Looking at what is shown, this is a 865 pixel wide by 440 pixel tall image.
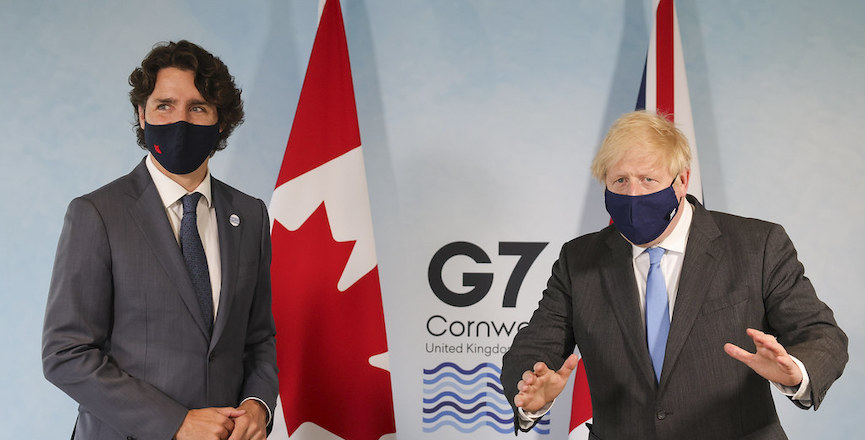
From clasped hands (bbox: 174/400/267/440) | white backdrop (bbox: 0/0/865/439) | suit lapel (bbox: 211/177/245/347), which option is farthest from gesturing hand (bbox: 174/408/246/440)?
white backdrop (bbox: 0/0/865/439)

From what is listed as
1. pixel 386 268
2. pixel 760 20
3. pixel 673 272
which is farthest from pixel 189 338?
pixel 760 20

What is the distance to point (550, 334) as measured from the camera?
202cm

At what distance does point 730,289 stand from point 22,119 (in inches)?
120

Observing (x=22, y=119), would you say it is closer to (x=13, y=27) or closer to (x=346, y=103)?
(x=13, y=27)

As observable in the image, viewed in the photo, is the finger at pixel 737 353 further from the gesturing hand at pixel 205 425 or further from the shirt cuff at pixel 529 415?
the gesturing hand at pixel 205 425

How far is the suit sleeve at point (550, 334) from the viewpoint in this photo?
1.97 metres

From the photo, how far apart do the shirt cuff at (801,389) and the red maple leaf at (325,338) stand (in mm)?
1727

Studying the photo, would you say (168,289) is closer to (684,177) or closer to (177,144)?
(177,144)

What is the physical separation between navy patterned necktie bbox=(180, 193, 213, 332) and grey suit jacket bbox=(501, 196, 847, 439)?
0.82 metres

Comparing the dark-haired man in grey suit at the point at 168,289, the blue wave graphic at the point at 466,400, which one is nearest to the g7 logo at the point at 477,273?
the blue wave graphic at the point at 466,400

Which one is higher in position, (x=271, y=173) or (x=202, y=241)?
(x=271, y=173)

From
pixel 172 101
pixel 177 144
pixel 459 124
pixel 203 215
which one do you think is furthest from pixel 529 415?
pixel 459 124

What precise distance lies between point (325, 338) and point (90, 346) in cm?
132

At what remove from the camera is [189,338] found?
70.4 inches
